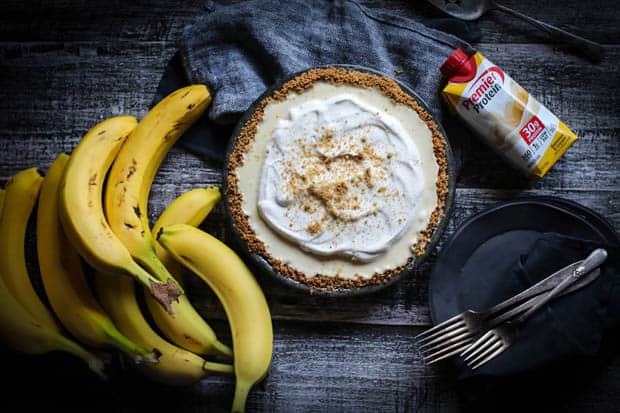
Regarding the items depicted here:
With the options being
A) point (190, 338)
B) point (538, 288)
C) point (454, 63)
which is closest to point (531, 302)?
point (538, 288)

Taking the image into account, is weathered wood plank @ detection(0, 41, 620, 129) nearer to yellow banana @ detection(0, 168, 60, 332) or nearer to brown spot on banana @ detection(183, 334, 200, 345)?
yellow banana @ detection(0, 168, 60, 332)

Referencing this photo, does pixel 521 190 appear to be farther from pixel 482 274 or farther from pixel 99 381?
pixel 99 381

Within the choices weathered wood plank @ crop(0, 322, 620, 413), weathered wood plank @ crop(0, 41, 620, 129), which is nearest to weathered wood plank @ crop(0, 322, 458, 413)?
weathered wood plank @ crop(0, 322, 620, 413)

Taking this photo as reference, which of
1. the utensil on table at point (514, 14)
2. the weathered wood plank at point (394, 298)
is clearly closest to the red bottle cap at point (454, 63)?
the utensil on table at point (514, 14)

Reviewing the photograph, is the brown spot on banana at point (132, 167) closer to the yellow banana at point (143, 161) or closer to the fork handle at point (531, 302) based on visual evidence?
the yellow banana at point (143, 161)

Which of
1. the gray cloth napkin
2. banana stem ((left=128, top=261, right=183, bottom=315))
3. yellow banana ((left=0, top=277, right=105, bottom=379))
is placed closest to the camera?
banana stem ((left=128, top=261, right=183, bottom=315))

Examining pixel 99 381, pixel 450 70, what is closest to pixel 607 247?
pixel 450 70
